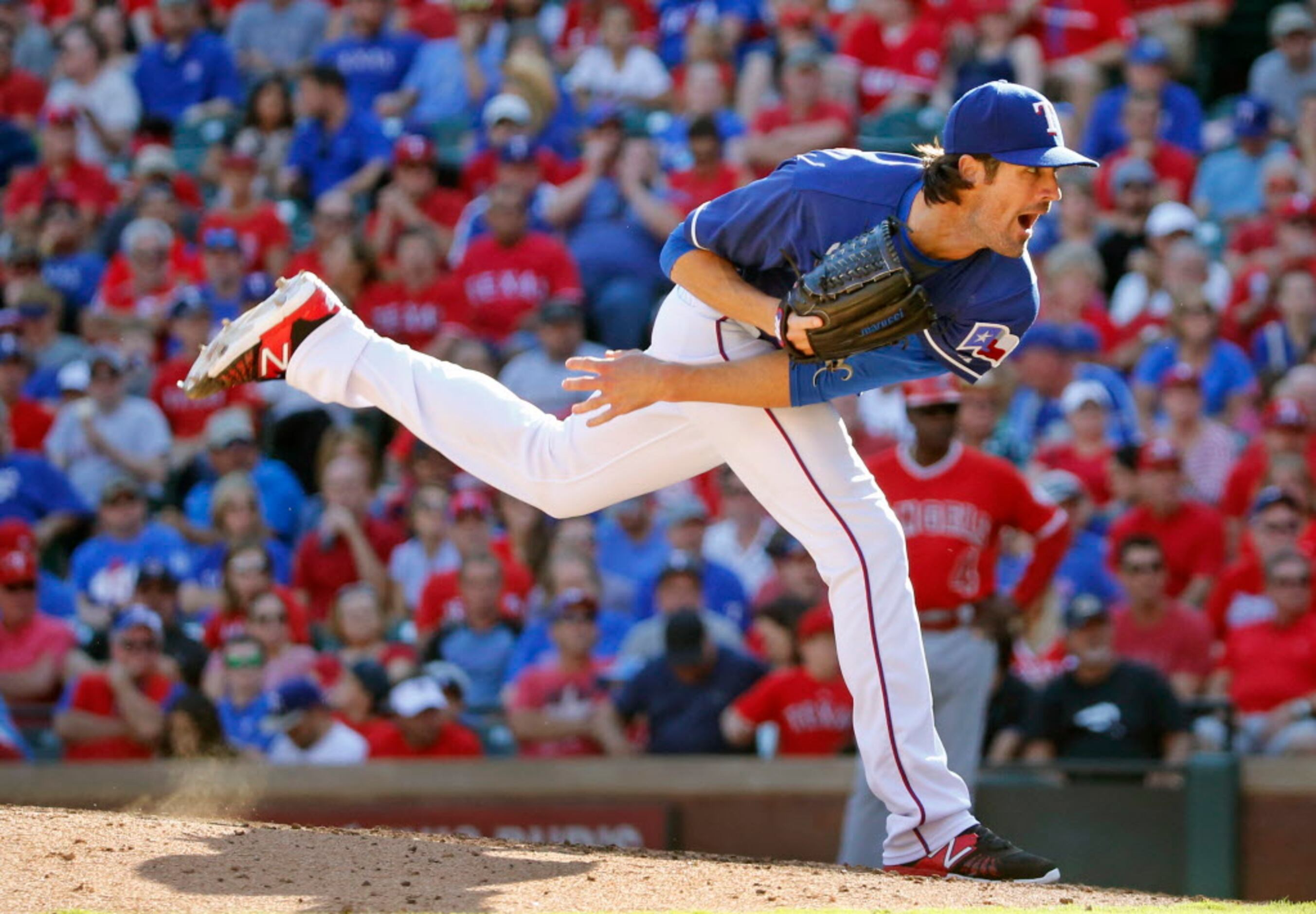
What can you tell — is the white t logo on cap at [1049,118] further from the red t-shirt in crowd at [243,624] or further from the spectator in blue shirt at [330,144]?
the spectator in blue shirt at [330,144]

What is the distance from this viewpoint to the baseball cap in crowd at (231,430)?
9.58m

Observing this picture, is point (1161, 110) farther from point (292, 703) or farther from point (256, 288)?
point (292, 703)

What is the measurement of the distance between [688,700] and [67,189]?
21.6ft

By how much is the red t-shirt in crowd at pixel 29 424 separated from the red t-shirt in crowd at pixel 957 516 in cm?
544

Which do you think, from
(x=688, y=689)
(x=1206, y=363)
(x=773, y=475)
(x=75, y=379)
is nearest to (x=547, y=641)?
(x=688, y=689)

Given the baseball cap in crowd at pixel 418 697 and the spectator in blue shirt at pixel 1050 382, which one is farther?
the spectator in blue shirt at pixel 1050 382

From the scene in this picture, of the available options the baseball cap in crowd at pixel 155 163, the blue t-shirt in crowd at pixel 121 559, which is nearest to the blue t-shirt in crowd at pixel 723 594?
the blue t-shirt in crowd at pixel 121 559

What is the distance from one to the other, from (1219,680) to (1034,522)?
51.4 inches

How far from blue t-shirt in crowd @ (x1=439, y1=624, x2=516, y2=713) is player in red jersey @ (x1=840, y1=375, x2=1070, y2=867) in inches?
91.3

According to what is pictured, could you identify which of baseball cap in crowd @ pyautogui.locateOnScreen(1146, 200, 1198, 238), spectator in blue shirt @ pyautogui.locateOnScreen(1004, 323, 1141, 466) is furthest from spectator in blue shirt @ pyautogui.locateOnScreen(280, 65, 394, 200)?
baseball cap in crowd @ pyautogui.locateOnScreen(1146, 200, 1198, 238)

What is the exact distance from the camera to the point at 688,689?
770 centimetres

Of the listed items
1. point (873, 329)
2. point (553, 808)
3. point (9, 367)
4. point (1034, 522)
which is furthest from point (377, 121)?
point (873, 329)

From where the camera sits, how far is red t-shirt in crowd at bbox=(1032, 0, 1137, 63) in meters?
10.7

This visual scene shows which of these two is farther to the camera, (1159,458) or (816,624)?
(1159,458)
